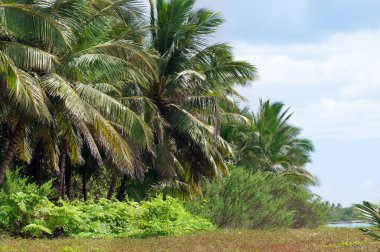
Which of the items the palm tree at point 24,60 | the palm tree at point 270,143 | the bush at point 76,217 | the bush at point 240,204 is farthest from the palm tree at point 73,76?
the palm tree at point 270,143

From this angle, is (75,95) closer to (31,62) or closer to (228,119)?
(31,62)

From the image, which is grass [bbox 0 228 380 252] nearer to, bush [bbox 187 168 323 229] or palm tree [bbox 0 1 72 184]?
palm tree [bbox 0 1 72 184]

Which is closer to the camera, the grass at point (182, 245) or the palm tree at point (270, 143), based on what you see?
the grass at point (182, 245)

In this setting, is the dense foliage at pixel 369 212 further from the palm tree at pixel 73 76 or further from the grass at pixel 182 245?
the palm tree at pixel 73 76

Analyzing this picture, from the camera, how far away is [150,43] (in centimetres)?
2206

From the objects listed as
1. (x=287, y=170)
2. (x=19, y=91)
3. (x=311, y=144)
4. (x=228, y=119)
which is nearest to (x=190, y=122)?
(x=228, y=119)

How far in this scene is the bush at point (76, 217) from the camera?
543 inches

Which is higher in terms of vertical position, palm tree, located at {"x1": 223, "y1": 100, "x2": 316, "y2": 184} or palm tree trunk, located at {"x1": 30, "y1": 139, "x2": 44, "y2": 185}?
palm tree, located at {"x1": 223, "y1": 100, "x2": 316, "y2": 184}

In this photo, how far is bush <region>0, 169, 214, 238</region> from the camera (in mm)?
13781

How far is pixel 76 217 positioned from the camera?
1407 centimetres

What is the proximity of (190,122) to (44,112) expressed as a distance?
25.5ft

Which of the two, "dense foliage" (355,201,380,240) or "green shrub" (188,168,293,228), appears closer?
"dense foliage" (355,201,380,240)

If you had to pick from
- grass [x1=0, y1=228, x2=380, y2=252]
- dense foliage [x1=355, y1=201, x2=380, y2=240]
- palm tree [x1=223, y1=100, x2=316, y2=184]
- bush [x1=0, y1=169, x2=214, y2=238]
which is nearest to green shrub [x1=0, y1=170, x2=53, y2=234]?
bush [x1=0, y1=169, x2=214, y2=238]

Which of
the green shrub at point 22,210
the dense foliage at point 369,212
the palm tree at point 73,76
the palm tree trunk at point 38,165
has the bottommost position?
the green shrub at point 22,210
